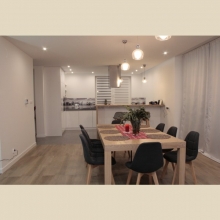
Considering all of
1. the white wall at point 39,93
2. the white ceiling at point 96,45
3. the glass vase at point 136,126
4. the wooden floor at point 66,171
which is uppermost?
the white ceiling at point 96,45

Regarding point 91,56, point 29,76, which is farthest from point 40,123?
point 91,56

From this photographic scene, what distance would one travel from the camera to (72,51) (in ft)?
13.8

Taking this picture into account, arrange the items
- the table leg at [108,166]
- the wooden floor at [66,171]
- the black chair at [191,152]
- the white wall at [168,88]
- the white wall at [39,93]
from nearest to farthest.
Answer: the table leg at [108,166]
the black chair at [191,152]
the wooden floor at [66,171]
the white wall at [168,88]
the white wall at [39,93]

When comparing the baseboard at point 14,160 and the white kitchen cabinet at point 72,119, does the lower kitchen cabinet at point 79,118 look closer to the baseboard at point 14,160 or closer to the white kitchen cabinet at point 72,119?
the white kitchen cabinet at point 72,119

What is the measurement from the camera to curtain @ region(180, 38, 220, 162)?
3619 mm

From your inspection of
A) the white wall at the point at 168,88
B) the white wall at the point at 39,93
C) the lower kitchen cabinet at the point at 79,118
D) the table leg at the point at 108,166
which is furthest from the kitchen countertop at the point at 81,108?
the table leg at the point at 108,166

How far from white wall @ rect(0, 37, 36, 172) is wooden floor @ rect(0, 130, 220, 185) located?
0.32 meters

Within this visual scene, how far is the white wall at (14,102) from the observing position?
3223 millimetres

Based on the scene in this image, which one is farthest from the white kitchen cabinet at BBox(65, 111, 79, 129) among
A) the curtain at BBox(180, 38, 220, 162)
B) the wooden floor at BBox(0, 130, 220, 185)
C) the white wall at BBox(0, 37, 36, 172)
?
the curtain at BBox(180, 38, 220, 162)

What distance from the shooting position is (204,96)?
3977mm

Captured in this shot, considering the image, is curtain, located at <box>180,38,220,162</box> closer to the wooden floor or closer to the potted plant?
the wooden floor

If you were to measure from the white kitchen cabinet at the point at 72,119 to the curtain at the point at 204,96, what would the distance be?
14.8ft

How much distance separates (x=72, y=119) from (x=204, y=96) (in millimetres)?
5299

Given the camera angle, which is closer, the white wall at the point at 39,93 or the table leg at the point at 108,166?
the table leg at the point at 108,166
